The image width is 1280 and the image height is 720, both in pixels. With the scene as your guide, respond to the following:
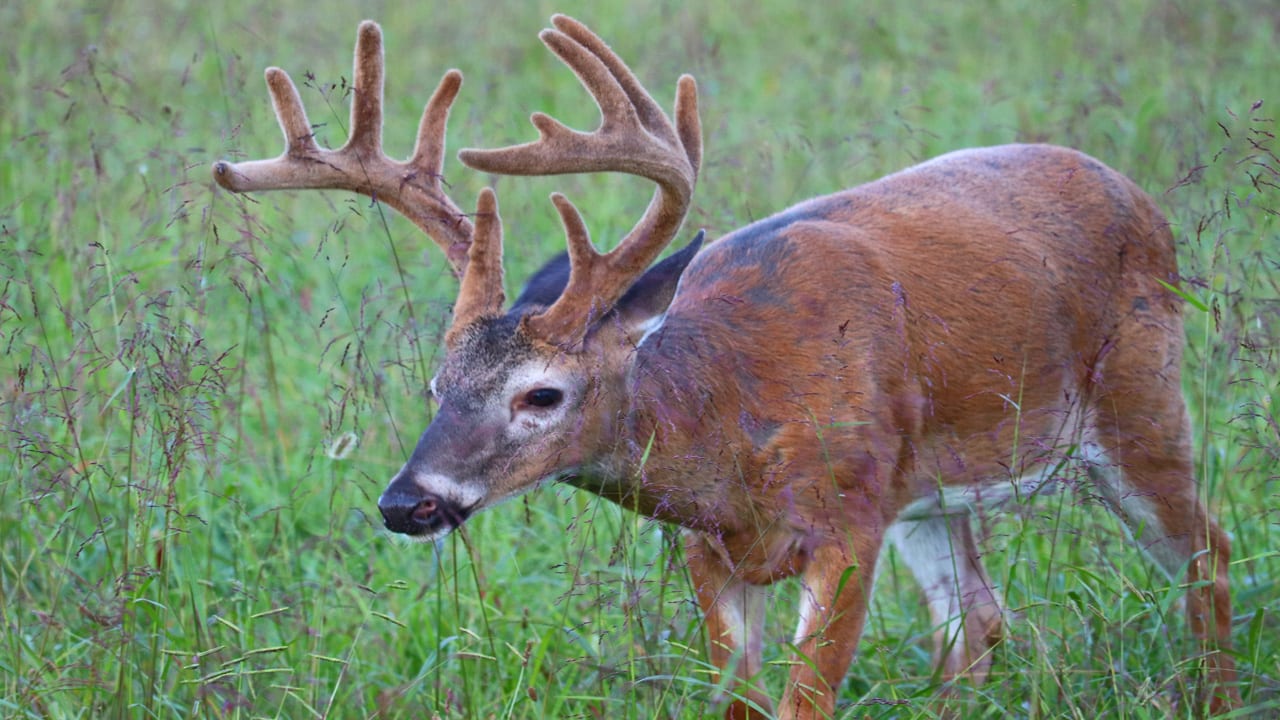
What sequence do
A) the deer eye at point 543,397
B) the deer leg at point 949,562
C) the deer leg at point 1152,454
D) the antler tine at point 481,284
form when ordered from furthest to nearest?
the deer leg at point 949,562 < the deer leg at point 1152,454 < the antler tine at point 481,284 < the deer eye at point 543,397

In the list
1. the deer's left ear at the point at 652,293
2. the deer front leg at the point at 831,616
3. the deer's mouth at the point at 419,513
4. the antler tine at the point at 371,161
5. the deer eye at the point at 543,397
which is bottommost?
the deer front leg at the point at 831,616

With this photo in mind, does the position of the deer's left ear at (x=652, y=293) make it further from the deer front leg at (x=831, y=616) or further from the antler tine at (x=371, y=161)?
the deer front leg at (x=831, y=616)

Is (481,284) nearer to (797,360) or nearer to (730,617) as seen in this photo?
(797,360)

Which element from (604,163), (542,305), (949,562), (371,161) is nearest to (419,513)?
(542,305)

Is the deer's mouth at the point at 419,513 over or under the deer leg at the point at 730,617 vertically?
over

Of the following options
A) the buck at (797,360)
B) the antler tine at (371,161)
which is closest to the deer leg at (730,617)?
the buck at (797,360)

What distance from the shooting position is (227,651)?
3.62 metres

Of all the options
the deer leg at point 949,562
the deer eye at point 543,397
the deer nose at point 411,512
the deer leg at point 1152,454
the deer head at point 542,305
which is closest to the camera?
the deer nose at point 411,512

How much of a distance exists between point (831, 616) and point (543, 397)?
2.84 feet

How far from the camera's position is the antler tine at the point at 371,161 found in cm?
387

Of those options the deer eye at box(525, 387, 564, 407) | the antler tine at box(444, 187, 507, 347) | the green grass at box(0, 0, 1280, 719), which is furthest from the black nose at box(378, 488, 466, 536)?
Result: the antler tine at box(444, 187, 507, 347)

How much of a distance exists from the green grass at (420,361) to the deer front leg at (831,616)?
131 millimetres

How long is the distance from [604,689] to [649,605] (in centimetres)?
84

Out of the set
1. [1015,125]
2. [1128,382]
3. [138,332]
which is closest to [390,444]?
[138,332]
